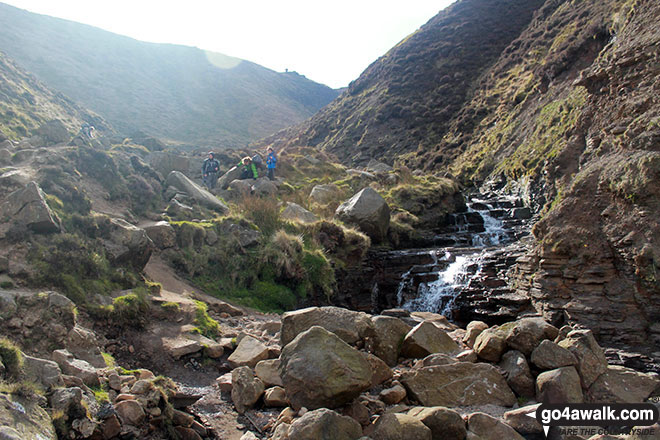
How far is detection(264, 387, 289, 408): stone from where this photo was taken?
4.80m

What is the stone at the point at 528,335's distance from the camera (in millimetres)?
5273

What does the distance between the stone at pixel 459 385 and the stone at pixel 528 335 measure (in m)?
0.50

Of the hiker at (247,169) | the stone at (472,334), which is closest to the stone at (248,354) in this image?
the stone at (472,334)

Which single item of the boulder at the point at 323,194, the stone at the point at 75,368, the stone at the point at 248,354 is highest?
the boulder at the point at 323,194

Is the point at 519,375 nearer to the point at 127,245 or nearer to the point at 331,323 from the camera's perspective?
the point at 331,323

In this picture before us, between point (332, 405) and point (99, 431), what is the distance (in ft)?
6.99

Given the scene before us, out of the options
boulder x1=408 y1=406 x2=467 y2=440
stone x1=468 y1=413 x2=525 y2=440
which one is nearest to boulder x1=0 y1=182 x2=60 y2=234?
boulder x1=408 y1=406 x2=467 y2=440

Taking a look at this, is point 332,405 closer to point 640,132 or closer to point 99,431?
point 99,431

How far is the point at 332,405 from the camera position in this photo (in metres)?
4.29

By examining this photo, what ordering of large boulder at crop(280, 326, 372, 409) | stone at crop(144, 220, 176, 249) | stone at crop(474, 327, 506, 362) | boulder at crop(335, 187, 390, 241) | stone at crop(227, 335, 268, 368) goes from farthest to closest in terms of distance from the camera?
boulder at crop(335, 187, 390, 241) < stone at crop(144, 220, 176, 249) < stone at crop(227, 335, 268, 368) < stone at crop(474, 327, 506, 362) < large boulder at crop(280, 326, 372, 409)

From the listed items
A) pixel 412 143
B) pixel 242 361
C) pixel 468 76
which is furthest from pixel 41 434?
pixel 468 76

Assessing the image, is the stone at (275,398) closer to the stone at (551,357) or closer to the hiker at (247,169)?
the stone at (551,357)

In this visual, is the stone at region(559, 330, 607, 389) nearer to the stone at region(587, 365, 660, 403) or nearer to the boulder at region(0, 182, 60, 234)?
the stone at region(587, 365, 660, 403)

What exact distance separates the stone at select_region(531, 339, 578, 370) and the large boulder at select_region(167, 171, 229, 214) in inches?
405
